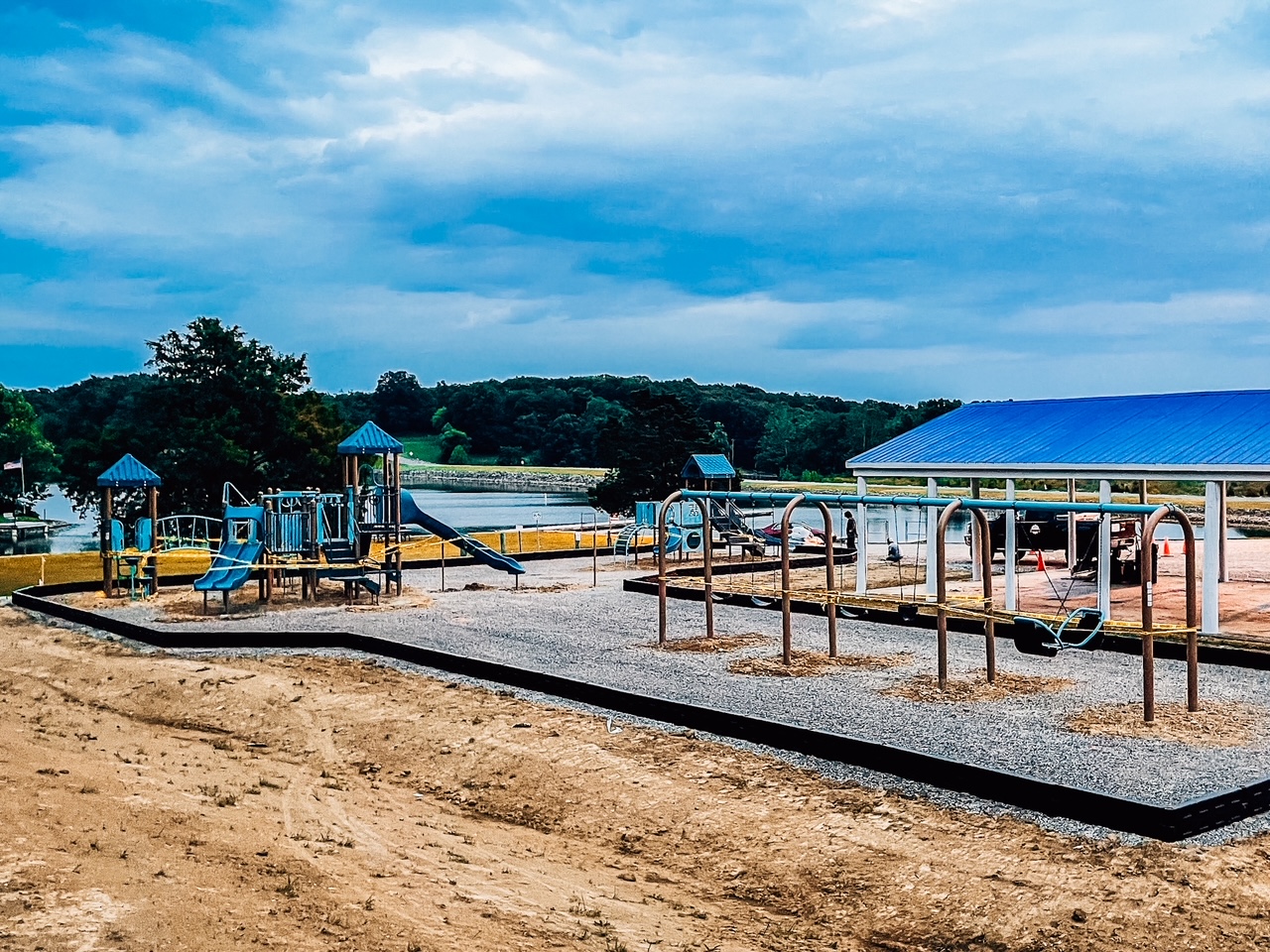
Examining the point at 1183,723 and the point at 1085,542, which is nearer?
the point at 1183,723

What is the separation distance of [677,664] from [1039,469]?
5787mm

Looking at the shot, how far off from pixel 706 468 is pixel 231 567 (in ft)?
40.4

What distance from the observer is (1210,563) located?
42.2 ft

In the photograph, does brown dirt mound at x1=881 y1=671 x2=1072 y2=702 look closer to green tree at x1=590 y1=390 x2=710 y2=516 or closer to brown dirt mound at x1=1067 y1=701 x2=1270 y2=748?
brown dirt mound at x1=1067 y1=701 x2=1270 y2=748

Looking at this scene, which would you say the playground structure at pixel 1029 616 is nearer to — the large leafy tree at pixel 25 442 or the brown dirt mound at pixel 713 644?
the brown dirt mound at pixel 713 644

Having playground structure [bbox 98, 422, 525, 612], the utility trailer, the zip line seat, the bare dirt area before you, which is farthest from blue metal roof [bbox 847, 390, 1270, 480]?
the bare dirt area

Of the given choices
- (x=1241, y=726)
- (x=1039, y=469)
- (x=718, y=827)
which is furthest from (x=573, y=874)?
(x=1039, y=469)

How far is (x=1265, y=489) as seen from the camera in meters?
73.1

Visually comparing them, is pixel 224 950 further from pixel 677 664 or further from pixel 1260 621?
pixel 1260 621

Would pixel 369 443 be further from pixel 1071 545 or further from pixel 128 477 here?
pixel 1071 545

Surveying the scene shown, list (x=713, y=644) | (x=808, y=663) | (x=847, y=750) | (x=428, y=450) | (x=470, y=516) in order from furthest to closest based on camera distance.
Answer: (x=428, y=450)
(x=470, y=516)
(x=713, y=644)
(x=808, y=663)
(x=847, y=750)

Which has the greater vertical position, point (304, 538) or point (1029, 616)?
point (304, 538)

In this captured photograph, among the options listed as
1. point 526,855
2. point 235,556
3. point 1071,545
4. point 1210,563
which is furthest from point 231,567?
point 1071,545

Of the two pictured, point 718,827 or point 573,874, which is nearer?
point 573,874
